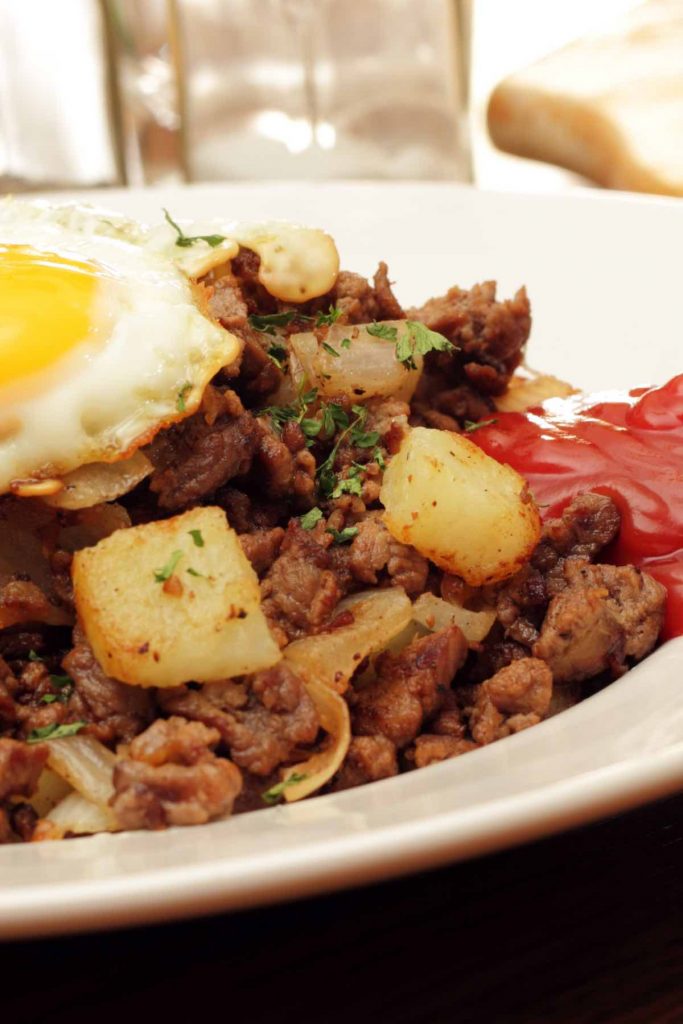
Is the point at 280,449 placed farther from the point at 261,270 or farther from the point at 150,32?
the point at 150,32

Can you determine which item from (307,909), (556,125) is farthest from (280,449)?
(556,125)

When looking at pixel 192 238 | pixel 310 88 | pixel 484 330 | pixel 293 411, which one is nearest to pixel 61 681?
pixel 293 411

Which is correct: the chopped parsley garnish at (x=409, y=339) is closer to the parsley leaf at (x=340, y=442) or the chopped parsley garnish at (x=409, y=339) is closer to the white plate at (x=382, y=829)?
the parsley leaf at (x=340, y=442)

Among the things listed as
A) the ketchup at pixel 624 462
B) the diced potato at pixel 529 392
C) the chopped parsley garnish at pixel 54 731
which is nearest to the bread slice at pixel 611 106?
the diced potato at pixel 529 392

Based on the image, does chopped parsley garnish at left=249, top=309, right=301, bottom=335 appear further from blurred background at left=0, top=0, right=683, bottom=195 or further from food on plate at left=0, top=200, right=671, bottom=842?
blurred background at left=0, top=0, right=683, bottom=195

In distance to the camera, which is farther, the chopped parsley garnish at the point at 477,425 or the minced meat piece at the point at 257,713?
the chopped parsley garnish at the point at 477,425

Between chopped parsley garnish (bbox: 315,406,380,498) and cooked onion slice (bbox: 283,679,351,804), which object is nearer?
cooked onion slice (bbox: 283,679,351,804)

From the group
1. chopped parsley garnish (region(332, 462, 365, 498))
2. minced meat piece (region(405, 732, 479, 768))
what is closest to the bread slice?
chopped parsley garnish (region(332, 462, 365, 498))

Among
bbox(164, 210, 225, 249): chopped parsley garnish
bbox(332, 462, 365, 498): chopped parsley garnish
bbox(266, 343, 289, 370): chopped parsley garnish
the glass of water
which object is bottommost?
the glass of water
